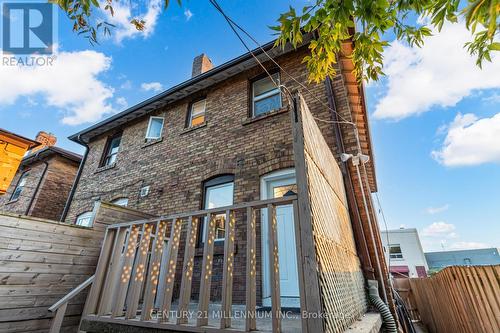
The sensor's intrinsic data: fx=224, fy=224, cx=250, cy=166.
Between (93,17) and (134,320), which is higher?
(93,17)

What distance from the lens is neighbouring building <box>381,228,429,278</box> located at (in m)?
20.0

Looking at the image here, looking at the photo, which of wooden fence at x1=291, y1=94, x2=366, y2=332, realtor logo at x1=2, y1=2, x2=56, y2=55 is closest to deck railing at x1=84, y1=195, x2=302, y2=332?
wooden fence at x1=291, y1=94, x2=366, y2=332

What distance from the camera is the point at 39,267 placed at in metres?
3.29

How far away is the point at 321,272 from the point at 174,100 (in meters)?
7.12

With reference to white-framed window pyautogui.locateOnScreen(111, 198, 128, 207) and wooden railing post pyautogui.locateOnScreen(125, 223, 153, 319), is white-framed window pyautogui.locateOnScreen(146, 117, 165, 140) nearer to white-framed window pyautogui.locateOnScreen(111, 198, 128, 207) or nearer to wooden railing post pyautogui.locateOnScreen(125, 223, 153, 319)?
white-framed window pyautogui.locateOnScreen(111, 198, 128, 207)

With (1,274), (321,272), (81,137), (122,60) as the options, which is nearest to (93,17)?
(321,272)

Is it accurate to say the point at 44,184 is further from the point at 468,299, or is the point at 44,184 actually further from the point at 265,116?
the point at 468,299

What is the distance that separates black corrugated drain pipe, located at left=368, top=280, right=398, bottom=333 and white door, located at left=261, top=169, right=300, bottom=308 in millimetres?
1084

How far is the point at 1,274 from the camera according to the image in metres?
2.99

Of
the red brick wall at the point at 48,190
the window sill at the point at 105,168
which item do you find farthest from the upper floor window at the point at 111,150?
the red brick wall at the point at 48,190

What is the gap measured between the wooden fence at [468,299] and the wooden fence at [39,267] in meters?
5.82

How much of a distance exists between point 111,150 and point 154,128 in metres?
2.71

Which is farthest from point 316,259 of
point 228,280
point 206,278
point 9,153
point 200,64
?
point 200,64

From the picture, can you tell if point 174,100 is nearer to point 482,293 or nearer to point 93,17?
point 93,17
